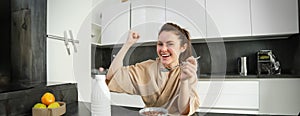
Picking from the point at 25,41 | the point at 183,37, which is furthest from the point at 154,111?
the point at 25,41

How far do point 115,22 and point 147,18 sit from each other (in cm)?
12

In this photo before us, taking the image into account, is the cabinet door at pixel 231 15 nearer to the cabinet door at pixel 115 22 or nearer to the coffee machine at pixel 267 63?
the coffee machine at pixel 267 63

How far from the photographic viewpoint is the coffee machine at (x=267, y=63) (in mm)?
2146

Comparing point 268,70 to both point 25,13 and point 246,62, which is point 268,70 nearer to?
point 246,62

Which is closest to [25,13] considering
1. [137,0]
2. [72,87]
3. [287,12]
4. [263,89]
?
[72,87]

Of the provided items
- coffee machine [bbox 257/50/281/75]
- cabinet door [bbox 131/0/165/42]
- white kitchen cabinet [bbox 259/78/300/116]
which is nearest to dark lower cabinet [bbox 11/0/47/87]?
cabinet door [bbox 131/0/165/42]

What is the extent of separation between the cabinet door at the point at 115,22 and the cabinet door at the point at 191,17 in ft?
0.53

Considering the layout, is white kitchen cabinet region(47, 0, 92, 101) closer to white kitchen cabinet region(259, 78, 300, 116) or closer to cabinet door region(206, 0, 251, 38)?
cabinet door region(206, 0, 251, 38)

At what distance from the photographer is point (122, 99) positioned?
2.49 ft

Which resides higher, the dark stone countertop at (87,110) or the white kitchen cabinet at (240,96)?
the dark stone countertop at (87,110)

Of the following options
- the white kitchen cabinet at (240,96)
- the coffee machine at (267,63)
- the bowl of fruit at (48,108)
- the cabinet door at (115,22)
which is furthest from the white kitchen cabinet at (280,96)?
the bowl of fruit at (48,108)

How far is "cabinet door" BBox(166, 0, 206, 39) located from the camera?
0.68m

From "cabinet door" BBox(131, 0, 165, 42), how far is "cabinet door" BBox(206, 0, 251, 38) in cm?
143

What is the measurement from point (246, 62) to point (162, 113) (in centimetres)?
201
